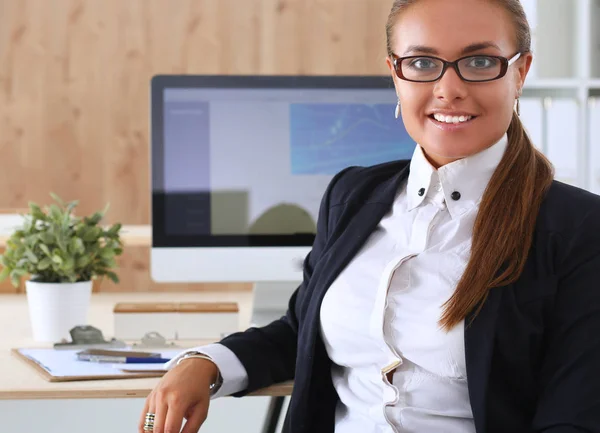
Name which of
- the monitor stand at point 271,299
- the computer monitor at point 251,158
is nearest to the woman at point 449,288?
the monitor stand at point 271,299

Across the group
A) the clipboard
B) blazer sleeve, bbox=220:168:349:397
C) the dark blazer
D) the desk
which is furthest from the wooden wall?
the dark blazer

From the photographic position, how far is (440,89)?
1177 millimetres

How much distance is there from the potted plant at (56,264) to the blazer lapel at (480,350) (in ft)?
2.71

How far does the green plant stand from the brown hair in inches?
31.0

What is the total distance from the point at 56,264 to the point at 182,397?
59 cm

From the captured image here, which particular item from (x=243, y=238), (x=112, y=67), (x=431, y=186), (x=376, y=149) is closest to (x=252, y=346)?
(x=431, y=186)

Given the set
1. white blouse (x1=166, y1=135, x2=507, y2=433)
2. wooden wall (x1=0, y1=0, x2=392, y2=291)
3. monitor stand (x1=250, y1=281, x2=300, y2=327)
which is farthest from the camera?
wooden wall (x1=0, y1=0, x2=392, y2=291)

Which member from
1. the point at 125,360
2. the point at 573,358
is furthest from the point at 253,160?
the point at 573,358

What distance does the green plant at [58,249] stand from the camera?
1.65 metres

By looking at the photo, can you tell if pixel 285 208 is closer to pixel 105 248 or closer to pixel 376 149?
pixel 376 149

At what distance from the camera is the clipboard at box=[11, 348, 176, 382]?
1.31 m

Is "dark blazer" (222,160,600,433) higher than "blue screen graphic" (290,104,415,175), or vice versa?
"blue screen graphic" (290,104,415,175)

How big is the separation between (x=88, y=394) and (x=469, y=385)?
21.0 inches

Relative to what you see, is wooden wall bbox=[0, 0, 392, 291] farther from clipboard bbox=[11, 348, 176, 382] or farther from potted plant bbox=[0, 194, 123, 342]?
clipboard bbox=[11, 348, 176, 382]
